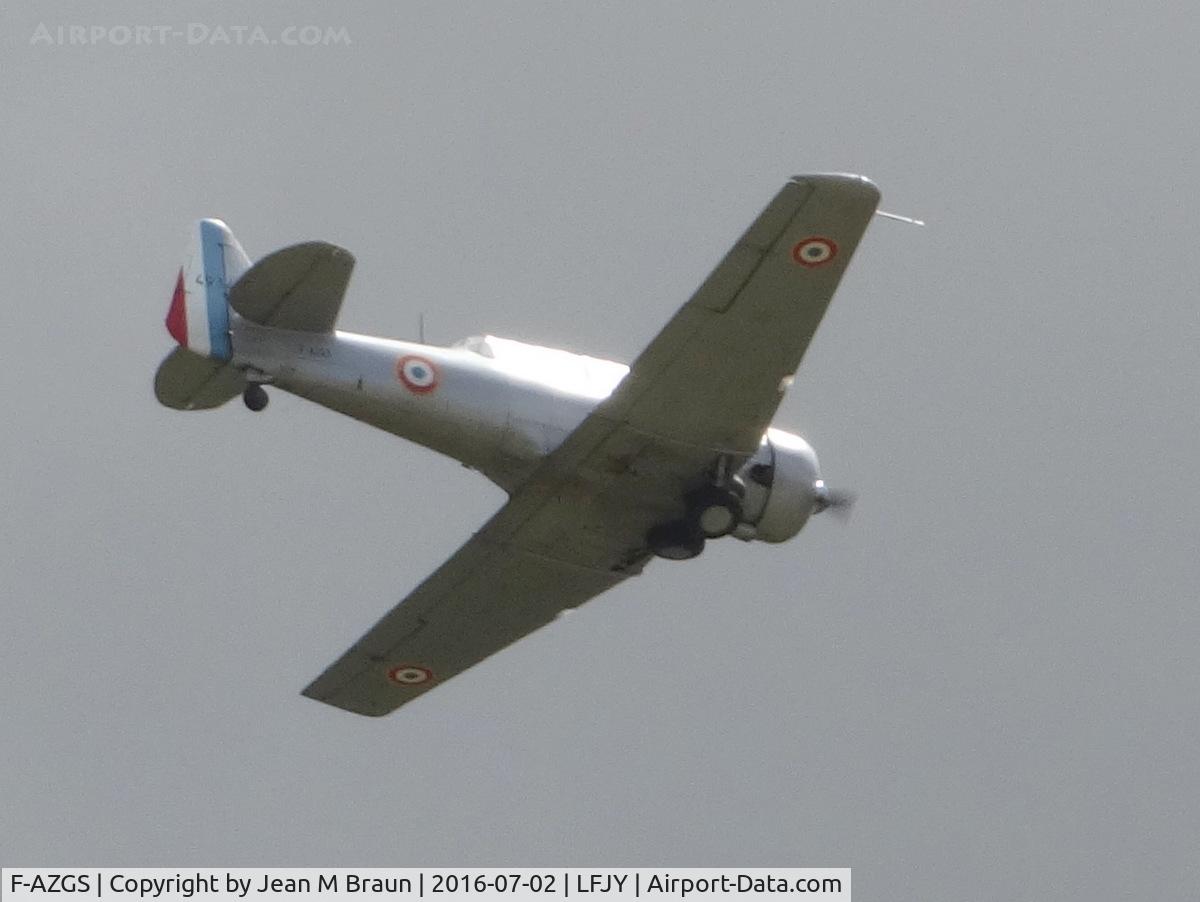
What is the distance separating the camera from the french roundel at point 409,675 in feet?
83.6

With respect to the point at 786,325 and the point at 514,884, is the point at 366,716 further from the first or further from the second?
the point at 786,325

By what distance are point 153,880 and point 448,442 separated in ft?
13.9

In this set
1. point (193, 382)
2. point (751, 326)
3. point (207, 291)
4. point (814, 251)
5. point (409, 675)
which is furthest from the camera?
point (409, 675)

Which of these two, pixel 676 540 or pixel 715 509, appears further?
pixel 676 540

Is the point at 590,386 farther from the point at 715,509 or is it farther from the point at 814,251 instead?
the point at 814,251

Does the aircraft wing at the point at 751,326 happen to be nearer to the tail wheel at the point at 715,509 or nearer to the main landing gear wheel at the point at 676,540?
the tail wheel at the point at 715,509

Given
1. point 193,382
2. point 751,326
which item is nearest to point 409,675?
point 193,382

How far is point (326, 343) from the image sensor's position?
72.2ft

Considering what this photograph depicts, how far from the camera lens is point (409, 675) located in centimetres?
2559

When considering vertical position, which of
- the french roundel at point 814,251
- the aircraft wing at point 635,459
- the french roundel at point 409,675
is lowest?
the french roundel at point 409,675

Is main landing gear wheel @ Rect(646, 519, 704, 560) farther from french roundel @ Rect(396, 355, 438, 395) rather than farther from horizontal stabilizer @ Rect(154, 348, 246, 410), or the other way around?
horizontal stabilizer @ Rect(154, 348, 246, 410)

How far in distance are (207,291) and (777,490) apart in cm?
503

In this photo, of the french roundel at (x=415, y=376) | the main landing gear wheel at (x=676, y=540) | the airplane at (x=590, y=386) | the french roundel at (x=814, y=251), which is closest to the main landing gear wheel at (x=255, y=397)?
the airplane at (x=590, y=386)

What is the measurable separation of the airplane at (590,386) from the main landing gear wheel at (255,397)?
18 mm
